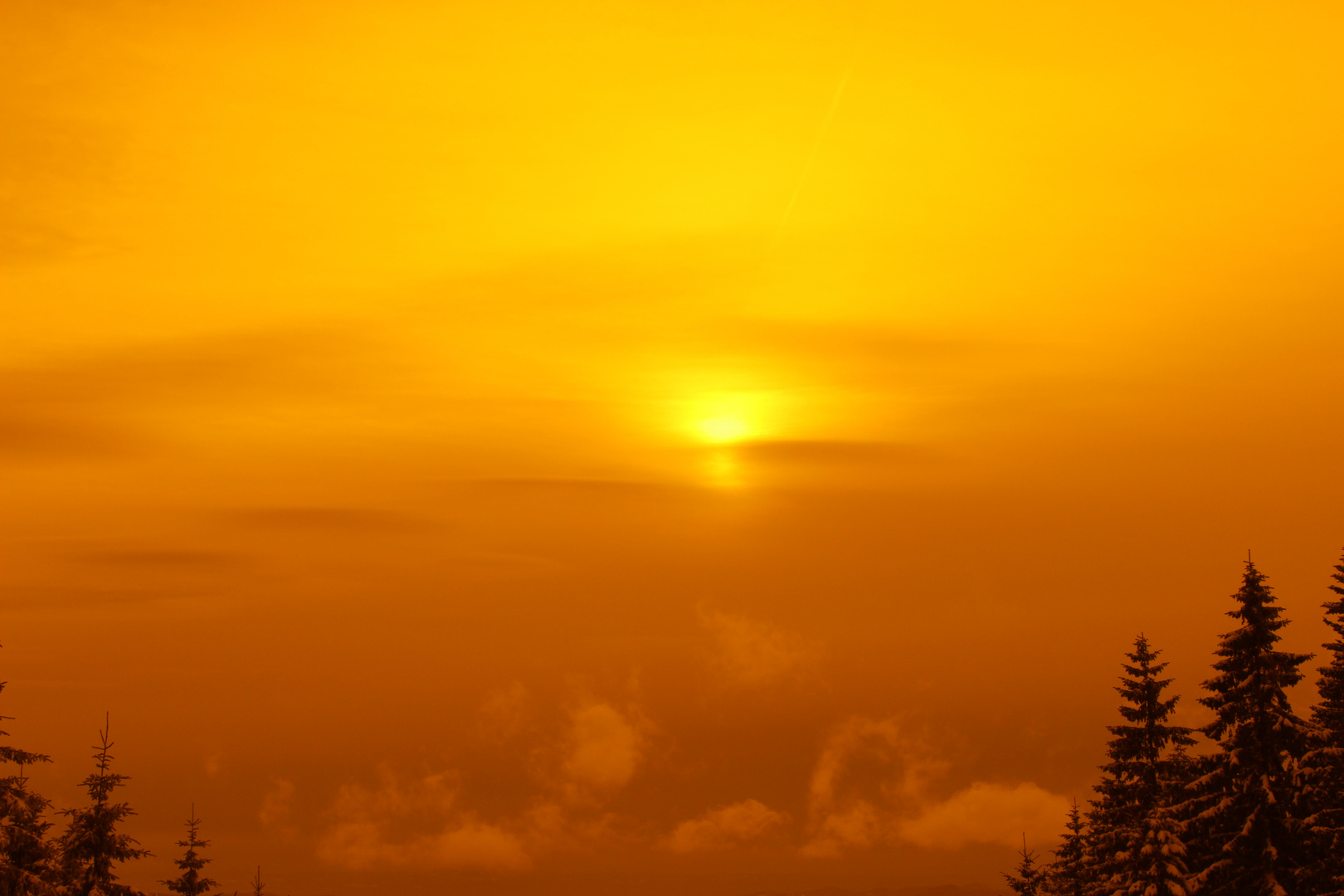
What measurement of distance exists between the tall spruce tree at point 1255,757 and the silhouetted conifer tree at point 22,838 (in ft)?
116

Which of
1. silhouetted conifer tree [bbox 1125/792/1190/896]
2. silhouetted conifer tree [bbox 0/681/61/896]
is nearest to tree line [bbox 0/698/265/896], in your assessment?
silhouetted conifer tree [bbox 0/681/61/896]

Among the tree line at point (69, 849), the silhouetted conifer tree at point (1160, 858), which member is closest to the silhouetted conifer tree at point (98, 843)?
the tree line at point (69, 849)

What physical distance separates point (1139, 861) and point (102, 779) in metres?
37.7

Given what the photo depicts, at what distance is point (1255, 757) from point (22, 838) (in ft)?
124

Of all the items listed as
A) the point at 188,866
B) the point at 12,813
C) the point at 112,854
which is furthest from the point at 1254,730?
the point at 188,866

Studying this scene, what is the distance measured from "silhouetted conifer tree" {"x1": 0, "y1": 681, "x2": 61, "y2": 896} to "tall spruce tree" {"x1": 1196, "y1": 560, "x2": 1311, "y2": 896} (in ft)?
116

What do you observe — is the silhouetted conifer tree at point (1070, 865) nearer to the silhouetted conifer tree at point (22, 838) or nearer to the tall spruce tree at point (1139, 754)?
the tall spruce tree at point (1139, 754)

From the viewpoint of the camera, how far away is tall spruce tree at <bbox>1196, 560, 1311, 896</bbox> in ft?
133

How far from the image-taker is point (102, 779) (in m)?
51.5

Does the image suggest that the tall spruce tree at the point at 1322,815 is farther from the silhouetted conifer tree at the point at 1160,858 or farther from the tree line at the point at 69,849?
the tree line at the point at 69,849

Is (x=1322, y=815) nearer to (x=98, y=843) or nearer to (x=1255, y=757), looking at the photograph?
(x=1255, y=757)

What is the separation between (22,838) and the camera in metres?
41.2

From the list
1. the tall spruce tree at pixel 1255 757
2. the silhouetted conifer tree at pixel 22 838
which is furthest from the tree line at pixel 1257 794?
the silhouetted conifer tree at pixel 22 838

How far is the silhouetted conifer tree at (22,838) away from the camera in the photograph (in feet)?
131
